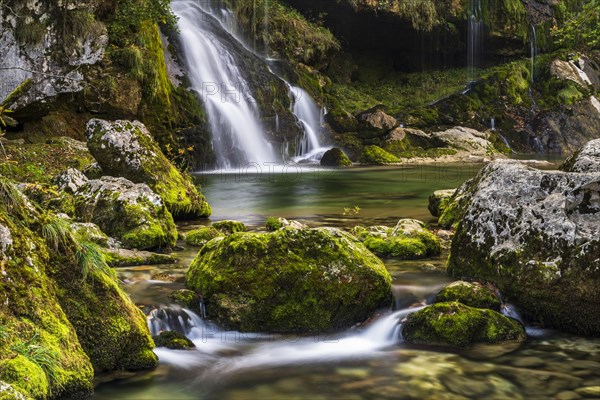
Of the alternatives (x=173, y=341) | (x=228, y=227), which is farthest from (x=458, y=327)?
(x=228, y=227)

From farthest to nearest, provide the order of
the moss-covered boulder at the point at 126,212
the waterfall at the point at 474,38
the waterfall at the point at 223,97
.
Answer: the waterfall at the point at 474,38
the waterfall at the point at 223,97
the moss-covered boulder at the point at 126,212

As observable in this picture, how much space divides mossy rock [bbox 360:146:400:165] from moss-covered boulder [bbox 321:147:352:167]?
123cm

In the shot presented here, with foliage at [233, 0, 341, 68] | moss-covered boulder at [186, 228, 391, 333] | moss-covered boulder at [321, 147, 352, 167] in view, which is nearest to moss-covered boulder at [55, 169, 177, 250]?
moss-covered boulder at [186, 228, 391, 333]

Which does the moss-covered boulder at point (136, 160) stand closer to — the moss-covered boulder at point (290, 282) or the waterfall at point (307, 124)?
the moss-covered boulder at point (290, 282)

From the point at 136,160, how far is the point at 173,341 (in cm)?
553

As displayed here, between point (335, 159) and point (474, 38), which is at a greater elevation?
point (474, 38)

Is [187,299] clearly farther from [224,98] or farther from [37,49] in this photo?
[224,98]

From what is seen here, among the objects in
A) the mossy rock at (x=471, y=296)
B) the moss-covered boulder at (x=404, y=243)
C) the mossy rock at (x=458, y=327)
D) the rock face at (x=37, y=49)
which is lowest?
the mossy rock at (x=458, y=327)

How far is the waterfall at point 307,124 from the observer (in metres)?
23.9

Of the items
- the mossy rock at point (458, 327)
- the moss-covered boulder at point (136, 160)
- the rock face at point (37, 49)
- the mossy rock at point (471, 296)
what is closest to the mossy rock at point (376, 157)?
the rock face at point (37, 49)

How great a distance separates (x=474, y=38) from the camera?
110 feet

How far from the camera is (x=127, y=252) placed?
6.96 m

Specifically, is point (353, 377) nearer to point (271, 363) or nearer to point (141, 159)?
point (271, 363)

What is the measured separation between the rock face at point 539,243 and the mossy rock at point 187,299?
102 inches
